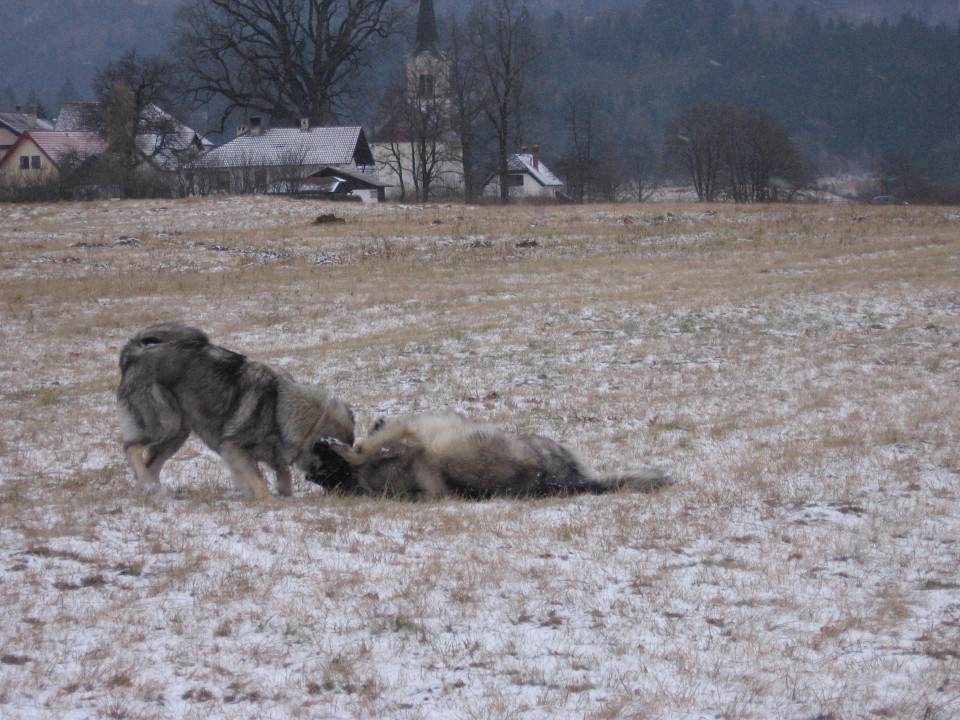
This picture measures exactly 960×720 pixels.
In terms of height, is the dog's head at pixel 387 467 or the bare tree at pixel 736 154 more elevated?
the bare tree at pixel 736 154

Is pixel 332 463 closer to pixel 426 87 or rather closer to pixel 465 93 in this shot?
pixel 465 93

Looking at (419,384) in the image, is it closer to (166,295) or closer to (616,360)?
(616,360)

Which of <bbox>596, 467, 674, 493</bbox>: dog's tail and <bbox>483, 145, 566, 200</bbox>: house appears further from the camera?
<bbox>483, 145, 566, 200</bbox>: house

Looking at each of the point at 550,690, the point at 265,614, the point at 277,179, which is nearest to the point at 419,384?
the point at 265,614

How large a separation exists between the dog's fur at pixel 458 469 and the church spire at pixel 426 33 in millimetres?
84804

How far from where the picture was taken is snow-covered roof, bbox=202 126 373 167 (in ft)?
230

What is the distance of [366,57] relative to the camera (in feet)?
236

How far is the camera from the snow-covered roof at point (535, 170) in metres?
90.5

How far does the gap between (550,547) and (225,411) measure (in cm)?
307

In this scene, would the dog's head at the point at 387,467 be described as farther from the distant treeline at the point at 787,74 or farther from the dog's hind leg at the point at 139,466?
the distant treeline at the point at 787,74

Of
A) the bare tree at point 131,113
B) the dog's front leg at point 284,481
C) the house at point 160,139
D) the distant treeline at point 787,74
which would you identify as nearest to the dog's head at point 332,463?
the dog's front leg at point 284,481

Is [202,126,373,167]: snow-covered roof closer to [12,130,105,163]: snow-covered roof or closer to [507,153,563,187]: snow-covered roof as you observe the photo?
[507,153,563,187]: snow-covered roof

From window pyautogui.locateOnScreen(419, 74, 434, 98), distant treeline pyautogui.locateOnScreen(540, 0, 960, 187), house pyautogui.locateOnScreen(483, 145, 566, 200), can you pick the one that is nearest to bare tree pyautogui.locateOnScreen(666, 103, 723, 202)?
house pyautogui.locateOnScreen(483, 145, 566, 200)

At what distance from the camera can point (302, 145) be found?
71625 mm
